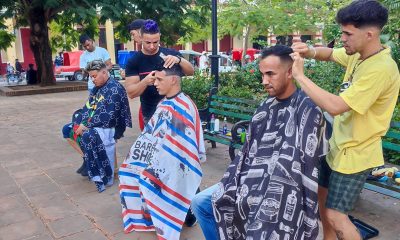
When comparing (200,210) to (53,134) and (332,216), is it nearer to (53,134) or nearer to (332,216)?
(332,216)

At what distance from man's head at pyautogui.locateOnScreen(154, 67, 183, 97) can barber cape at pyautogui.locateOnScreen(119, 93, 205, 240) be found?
6 cm

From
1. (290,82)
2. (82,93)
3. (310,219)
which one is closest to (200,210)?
(310,219)

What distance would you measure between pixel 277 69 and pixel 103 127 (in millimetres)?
2629

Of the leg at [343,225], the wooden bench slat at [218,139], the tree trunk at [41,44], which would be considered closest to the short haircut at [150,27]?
the wooden bench slat at [218,139]

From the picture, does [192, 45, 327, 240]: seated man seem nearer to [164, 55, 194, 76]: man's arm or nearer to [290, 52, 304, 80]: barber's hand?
[290, 52, 304, 80]: barber's hand

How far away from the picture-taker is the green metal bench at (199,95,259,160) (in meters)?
4.30

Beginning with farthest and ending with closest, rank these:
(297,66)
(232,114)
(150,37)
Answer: (232,114)
(150,37)
(297,66)

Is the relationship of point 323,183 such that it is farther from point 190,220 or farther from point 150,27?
point 150,27

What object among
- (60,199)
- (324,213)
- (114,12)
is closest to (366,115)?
(324,213)

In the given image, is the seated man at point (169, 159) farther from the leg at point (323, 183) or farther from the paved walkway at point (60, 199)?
the leg at point (323, 183)

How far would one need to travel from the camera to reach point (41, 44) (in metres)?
14.5

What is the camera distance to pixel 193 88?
668 centimetres

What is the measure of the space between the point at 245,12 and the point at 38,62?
8570 mm

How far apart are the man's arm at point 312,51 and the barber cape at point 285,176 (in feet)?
0.74
